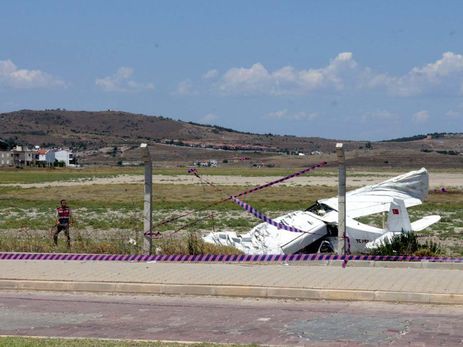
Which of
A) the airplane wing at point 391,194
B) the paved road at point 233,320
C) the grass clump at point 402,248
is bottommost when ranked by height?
the paved road at point 233,320

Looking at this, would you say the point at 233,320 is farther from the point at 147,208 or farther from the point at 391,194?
the point at 391,194

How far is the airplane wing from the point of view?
61.9 feet

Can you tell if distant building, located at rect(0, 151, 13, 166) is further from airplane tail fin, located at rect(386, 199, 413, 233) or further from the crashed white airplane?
airplane tail fin, located at rect(386, 199, 413, 233)

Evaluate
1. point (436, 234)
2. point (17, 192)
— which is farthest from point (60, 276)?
point (17, 192)

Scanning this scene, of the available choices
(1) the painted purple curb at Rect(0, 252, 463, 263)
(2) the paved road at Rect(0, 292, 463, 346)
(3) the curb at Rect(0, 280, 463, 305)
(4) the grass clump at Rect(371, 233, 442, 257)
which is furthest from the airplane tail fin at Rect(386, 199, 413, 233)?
(2) the paved road at Rect(0, 292, 463, 346)

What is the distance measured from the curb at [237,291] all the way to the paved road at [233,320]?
0.61 feet

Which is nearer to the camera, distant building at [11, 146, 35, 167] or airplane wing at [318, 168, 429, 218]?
airplane wing at [318, 168, 429, 218]

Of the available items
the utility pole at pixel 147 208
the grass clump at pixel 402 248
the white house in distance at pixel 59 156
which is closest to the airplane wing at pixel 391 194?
the grass clump at pixel 402 248

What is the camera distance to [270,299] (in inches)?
493

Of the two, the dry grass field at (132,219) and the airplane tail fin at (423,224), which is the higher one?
the airplane tail fin at (423,224)

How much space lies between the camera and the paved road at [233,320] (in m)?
9.72

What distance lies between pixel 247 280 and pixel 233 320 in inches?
100

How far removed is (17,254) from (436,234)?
48.1 feet

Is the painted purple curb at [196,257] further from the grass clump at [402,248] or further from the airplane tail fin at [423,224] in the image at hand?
the airplane tail fin at [423,224]
